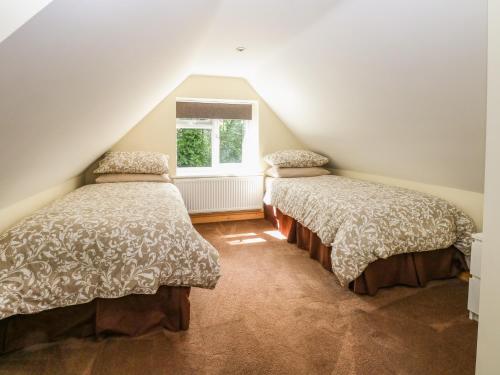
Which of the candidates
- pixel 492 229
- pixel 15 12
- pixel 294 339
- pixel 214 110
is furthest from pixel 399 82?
pixel 214 110

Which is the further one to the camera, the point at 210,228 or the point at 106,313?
the point at 210,228

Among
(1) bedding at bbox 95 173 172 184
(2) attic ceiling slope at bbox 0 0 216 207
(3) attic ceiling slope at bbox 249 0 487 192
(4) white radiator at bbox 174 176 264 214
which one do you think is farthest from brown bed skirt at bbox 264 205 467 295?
(2) attic ceiling slope at bbox 0 0 216 207

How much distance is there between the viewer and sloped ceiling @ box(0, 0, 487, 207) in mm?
980

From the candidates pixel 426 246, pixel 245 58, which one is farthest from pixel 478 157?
pixel 245 58

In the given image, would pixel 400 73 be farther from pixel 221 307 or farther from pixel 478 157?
pixel 221 307

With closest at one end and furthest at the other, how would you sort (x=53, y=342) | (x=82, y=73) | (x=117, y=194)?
(x=82, y=73) < (x=53, y=342) < (x=117, y=194)

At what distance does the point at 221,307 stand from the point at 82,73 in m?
1.59

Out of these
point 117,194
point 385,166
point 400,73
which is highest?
point 400,73

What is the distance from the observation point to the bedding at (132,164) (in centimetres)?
329

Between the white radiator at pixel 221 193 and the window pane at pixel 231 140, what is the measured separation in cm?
44

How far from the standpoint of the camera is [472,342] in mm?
1703

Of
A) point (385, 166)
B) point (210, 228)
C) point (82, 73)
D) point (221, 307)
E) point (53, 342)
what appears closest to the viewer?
point (82, 73)

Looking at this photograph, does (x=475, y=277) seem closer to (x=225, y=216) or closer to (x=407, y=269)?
(x=407, y=269)

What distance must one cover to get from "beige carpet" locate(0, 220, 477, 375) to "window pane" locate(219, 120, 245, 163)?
91.3 inches
